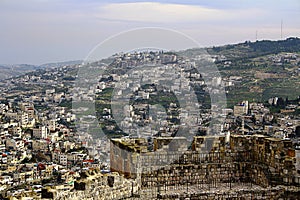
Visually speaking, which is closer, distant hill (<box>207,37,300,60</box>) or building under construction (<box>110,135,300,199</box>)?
building under construction (<box>110,135,300,199</box>)

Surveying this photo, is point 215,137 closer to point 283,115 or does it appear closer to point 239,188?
point 239,188

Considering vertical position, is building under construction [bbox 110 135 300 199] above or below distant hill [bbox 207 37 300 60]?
below

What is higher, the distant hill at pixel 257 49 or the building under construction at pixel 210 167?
the distant hill at pixel 257 49

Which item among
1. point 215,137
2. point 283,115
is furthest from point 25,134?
point 215,137

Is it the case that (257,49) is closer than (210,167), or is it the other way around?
(210,167)

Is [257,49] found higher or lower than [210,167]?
higher

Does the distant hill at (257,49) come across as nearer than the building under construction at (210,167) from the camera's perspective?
No

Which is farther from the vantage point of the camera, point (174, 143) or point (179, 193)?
point (174, 143)

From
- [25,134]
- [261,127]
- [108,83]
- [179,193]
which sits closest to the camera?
[179,193]
